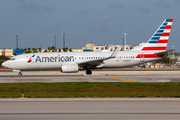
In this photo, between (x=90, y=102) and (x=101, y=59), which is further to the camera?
(x=101, y=59)

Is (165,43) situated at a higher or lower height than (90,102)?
higher

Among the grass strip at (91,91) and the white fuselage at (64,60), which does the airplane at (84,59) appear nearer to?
the white fuselage at (64,60)

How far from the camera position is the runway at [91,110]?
9336mm

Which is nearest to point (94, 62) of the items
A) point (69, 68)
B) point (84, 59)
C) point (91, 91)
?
point (84, 59)

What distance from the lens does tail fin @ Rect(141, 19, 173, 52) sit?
37.9 metres

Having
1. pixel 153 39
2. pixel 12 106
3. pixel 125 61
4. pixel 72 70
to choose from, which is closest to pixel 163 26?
pixel 153 39

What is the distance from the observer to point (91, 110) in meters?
10.6

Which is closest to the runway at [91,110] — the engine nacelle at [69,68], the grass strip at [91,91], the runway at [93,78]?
the grass strip at [91,91]

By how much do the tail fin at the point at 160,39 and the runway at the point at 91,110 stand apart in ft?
85.6

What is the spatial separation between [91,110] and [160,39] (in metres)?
30.2

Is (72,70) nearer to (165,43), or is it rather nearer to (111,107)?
(165,43)

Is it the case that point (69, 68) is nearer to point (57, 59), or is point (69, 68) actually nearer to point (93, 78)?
point (57, 59)

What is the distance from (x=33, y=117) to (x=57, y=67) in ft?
90.4

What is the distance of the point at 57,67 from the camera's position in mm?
36719
